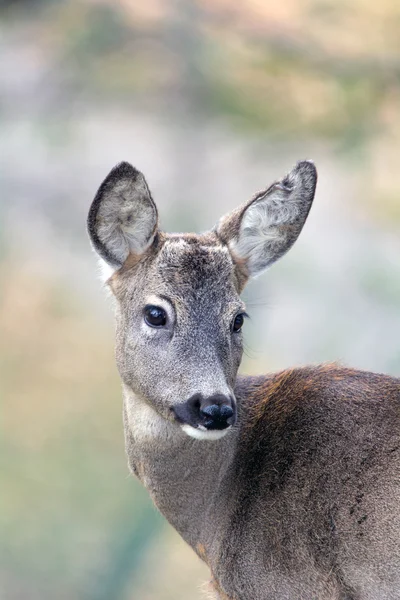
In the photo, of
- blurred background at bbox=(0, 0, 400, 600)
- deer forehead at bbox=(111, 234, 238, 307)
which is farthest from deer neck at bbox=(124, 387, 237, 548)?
blurred background at bbox=(0, 0, 400, 600)

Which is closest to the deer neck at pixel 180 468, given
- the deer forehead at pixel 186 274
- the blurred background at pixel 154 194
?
the deer forehead at pixel 186 274

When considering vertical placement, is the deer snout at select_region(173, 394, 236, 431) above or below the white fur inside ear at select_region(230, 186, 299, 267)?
below

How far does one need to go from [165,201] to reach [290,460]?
18.8ft

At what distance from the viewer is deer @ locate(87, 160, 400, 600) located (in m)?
4.41

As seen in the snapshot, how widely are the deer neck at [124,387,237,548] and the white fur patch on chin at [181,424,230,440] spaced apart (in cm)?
37

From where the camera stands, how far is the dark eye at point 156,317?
4.57 m

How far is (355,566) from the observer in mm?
4398

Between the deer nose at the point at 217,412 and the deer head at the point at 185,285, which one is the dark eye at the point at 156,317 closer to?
the deer head at the point at 185,285

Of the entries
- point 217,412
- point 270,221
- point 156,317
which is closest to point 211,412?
point 217,412

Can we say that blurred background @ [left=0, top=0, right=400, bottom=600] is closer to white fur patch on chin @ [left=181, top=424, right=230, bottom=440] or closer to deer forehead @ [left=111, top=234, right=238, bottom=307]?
deer forehead @ [left=111, top=234, right=238, bottom=307]

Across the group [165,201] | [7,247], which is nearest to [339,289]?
[165,201]

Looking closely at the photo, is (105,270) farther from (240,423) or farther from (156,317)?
(240,423)

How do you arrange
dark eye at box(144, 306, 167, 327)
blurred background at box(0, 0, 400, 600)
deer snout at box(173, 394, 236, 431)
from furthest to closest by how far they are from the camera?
blurred background at box(0, 0, 400, 600) < dark eye at box(144, 306, 167, 327) < deer snout at box(173, 394, 236, 431)

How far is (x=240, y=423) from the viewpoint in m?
4.99
